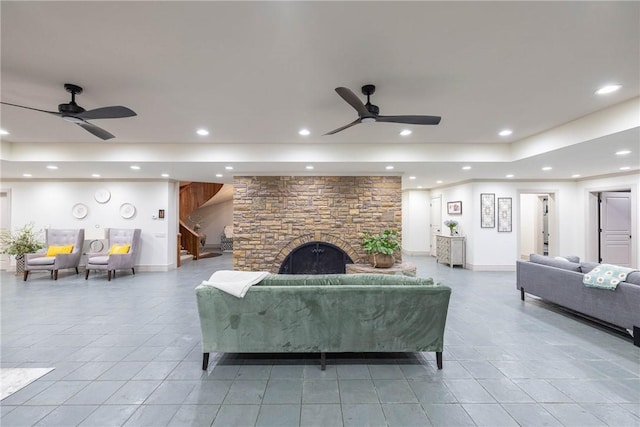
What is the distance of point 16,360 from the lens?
2.77 meters

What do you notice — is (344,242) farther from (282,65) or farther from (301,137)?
(282,65)

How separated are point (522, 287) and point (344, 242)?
10.4ft

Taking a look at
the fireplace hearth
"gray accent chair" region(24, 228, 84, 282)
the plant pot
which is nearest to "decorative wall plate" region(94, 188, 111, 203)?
"gray accent chair" region(24, 228, 84, 282)

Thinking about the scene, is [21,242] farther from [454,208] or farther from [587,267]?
[454,208]

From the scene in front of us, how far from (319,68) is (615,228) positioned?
8.87 metres

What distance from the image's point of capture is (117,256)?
21.1ft

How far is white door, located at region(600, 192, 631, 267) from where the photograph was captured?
710 cm

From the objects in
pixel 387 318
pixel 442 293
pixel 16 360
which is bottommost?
pixel 16 360

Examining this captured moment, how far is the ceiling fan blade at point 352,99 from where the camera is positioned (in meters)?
2.34

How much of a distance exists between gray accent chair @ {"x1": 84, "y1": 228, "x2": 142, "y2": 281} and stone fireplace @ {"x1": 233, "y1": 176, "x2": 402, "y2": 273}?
2.68 metres

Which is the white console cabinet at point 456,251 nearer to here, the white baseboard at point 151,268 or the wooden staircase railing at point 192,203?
the white baseboard at point 151,268

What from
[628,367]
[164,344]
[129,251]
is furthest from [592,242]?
[129,251]

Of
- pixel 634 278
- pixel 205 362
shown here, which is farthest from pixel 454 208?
pixel 205 362

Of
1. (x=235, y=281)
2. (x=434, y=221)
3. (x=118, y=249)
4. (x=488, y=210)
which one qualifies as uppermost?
(x=488, y=210)
